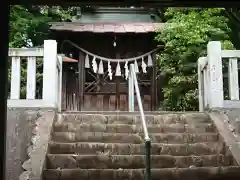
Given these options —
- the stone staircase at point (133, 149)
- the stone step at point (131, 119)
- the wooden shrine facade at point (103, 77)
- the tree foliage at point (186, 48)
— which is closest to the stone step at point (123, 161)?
the stone staircase at point (133, 149)

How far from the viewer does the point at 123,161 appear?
6539mm

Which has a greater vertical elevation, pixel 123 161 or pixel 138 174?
pixel 123 161

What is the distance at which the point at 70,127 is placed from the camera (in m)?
7.62

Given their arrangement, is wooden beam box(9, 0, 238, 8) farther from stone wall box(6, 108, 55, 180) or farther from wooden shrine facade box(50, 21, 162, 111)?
wooden shrine facade box(50, 21, 162, 111)

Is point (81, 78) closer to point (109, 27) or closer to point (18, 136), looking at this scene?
point (109, 27)

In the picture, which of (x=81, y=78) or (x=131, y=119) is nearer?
(x=131, y=119)

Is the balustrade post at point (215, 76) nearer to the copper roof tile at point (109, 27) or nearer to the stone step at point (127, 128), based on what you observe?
the stone step at point (127, 128)

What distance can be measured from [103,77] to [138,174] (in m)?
8.36

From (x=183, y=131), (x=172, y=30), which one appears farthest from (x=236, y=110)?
(x=172, y=30)

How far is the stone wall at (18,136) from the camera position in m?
6.60

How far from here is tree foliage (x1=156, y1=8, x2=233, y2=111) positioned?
38.5 feet

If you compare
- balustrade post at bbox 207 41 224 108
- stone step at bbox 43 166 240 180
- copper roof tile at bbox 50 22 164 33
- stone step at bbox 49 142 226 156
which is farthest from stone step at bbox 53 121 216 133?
copper roof tile at bbox 50 22 164 33

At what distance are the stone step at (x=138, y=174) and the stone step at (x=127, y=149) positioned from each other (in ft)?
2.31

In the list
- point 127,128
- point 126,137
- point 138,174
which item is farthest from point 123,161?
point 127,128
